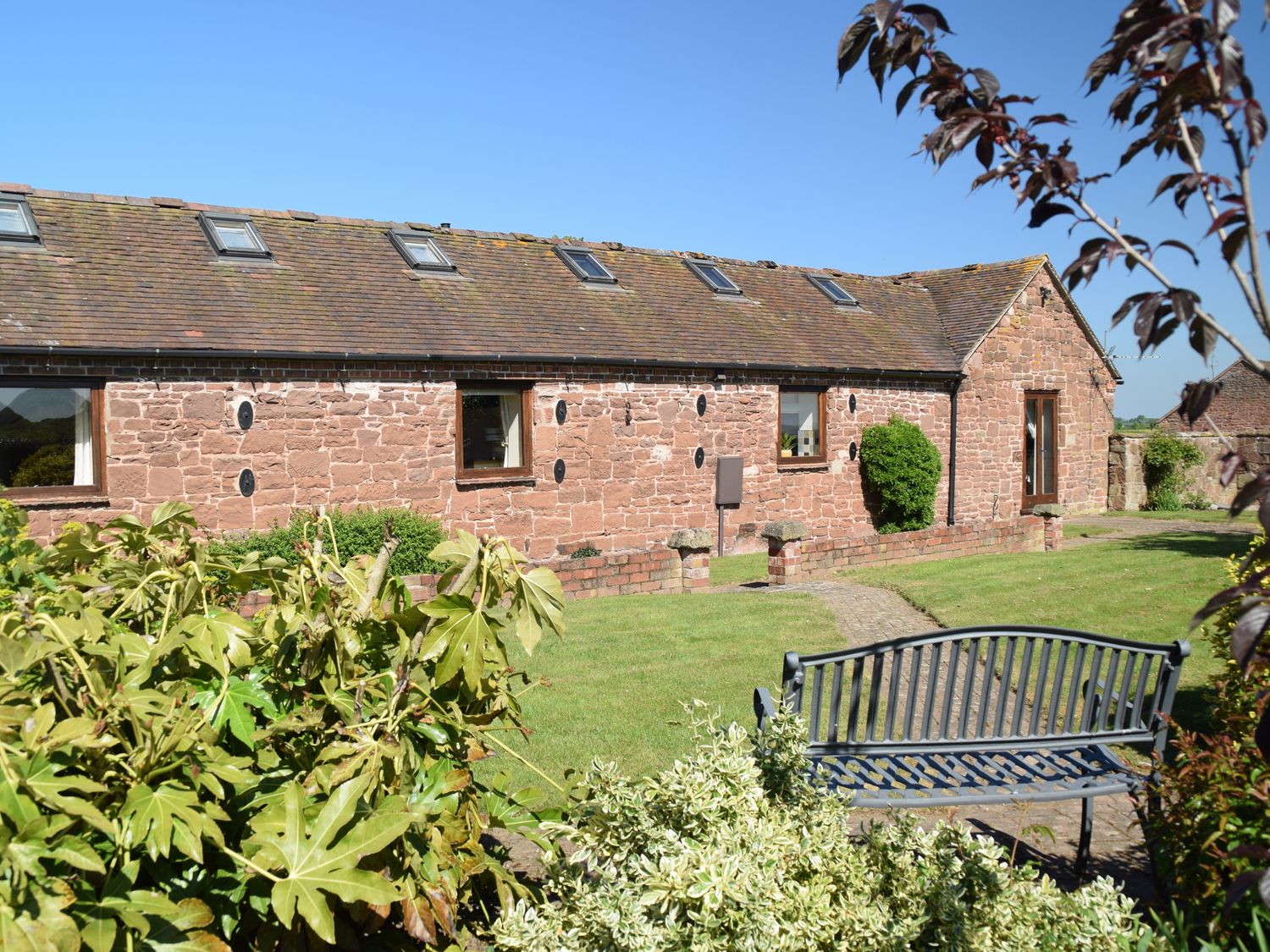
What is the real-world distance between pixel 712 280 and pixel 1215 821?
55.0 feet

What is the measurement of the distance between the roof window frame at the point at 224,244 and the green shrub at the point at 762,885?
12.8 m

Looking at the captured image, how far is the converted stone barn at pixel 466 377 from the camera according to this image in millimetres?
12203

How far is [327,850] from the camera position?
2.65 m

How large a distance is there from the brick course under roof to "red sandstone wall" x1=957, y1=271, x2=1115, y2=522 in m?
0.75

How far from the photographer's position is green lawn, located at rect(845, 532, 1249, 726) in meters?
9.77

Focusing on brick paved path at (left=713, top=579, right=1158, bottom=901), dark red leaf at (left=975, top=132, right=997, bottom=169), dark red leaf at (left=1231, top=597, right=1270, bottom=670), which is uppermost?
dark red leaf at (left=975, top=132, right=997, bottom=169)

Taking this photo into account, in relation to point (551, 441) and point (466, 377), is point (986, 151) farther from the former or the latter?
point (551, 441)

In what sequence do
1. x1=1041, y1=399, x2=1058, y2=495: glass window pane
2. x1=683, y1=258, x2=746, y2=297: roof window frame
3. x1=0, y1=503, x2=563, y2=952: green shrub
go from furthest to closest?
x1=1041, y1=399, x2=1058, y2=495: glass window pane < x1=683, y1=258, x2=746, y2=297: roof window frame < x1=0, y1=503, x2=563, y2=952: green shrub

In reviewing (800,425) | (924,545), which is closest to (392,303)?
(800,425)

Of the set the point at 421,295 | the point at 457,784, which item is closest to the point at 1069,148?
the point at 457,784

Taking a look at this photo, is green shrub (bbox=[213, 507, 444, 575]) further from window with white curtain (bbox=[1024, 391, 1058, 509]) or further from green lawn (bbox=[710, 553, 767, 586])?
window with white curtain (bbox=[1024, 391, 1058, 509])

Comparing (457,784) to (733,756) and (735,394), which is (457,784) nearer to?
(733,756)

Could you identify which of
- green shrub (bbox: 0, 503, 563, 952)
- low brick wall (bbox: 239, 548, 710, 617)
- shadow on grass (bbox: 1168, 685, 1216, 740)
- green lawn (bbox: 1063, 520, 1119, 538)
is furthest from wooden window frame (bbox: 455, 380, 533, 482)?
green shrub (bbox: 0, 503, 563, 952)

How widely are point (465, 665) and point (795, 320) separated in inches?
673
